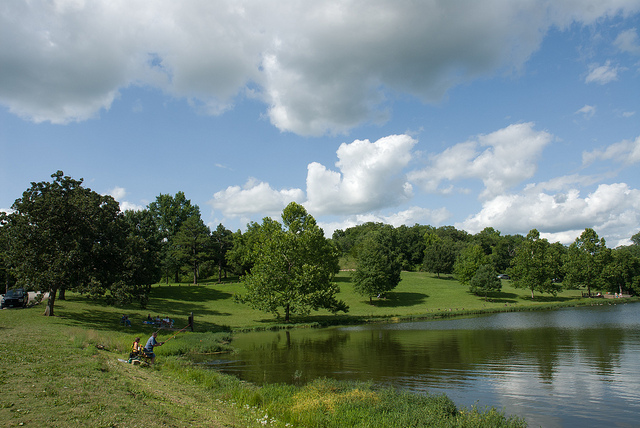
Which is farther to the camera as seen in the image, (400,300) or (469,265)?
(469,265)

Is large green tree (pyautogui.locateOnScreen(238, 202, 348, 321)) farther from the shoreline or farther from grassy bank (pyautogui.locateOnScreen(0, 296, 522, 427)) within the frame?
grassy bank (pyautogui.locateOnScreen(0, 296, 522, 427))

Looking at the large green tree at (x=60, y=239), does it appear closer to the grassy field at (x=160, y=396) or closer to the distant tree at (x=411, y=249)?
the grassy field at (x=160, y=396)

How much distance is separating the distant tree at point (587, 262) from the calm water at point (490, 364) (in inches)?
2107

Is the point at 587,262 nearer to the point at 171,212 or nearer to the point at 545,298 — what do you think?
the point at 545,298

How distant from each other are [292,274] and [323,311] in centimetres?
1571

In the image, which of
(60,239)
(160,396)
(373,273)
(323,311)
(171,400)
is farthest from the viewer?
(373,273)

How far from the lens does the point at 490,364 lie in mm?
23766

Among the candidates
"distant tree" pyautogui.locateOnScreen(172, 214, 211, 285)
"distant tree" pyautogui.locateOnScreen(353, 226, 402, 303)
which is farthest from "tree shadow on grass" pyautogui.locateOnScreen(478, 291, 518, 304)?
"distant tree" pyautogui.locateOnScreen(172, 214, 211, 285)

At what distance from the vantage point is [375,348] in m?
30.1

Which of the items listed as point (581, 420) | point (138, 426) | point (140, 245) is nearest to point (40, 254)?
point (140, 245)

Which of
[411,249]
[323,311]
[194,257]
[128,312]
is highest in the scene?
[411,249]

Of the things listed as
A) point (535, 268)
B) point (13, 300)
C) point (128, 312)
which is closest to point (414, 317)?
point (128, 312)

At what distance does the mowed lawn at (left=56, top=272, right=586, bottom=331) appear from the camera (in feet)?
149

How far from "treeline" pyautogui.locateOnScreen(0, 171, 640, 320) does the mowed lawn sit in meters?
2.76
